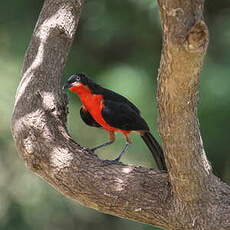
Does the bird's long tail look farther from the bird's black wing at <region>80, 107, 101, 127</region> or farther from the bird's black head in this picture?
the bird's black head

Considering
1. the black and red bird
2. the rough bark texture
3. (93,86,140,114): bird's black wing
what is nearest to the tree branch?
the rough bark texture

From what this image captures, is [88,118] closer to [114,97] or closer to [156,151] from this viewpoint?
[114,97]

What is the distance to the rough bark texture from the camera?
4488 mm

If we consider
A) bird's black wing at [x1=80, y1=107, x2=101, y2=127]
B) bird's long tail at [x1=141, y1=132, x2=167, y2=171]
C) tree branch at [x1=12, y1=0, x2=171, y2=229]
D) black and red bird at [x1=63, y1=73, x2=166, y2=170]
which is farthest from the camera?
bird's black wing at [x1=80, y1=107, x2=101, y2=127]

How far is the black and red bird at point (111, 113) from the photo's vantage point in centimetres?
552

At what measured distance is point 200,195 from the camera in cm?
481

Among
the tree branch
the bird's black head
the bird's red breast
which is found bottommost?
the tree branch

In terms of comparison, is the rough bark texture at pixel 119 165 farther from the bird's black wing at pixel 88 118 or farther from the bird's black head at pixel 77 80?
the bird's black wing at pixel 88 118

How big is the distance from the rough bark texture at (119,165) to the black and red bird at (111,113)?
315 mm

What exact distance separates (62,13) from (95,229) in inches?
200

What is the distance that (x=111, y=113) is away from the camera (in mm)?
5598

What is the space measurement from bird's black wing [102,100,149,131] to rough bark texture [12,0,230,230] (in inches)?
14.5

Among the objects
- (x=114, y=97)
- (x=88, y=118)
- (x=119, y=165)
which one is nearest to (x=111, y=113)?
(x=114, y=97)

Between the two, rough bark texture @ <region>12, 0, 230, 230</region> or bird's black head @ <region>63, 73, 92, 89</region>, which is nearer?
rough bark texture @ <region>12, 0, 230, 230</region>
